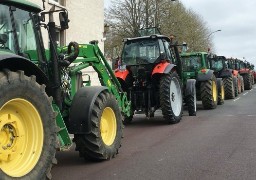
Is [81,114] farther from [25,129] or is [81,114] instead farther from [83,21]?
[83,21]

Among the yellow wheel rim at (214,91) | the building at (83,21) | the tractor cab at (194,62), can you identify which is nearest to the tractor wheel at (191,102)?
the yellow wheel rim at (214,91)

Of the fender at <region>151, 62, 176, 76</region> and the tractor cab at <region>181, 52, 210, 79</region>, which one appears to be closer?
the fender at <region>151, 62, 176, 76</region>

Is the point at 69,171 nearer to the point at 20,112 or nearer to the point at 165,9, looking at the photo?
the point at 20,112

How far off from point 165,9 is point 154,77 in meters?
30.0

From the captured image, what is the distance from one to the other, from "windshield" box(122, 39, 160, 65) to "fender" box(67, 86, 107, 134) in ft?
18.1

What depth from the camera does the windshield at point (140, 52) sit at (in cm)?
1179

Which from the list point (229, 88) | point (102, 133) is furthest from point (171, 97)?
point (229, 88)

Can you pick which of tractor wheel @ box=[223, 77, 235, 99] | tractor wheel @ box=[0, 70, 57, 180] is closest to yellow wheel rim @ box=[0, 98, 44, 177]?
tractor wheel @ box=[0, 70, 57, 180]

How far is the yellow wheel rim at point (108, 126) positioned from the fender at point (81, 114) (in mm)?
536

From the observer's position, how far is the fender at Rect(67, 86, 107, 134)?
6279 mm

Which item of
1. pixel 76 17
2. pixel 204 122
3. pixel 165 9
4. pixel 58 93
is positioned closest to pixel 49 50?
pixel 58 93

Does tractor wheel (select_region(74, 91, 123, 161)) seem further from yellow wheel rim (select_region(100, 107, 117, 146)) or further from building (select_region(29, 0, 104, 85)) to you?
building (select_region(29, 0, 104, 85))

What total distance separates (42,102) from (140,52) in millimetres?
7295

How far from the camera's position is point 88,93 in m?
6.57
